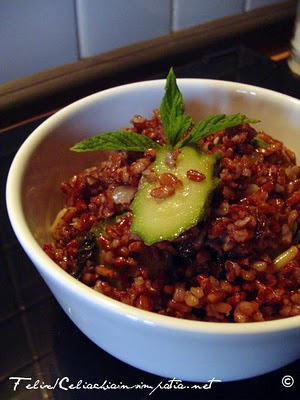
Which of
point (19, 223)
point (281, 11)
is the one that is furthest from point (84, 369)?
point (281, 11)

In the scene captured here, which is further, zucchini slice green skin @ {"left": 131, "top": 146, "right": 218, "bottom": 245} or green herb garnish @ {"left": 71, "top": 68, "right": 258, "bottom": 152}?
green herb garnish @ {"left": 71, "top": 68, "right": 258, "bottom": 152}

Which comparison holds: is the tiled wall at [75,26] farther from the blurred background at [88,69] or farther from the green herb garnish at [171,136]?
the green herb garnish at [171,136]

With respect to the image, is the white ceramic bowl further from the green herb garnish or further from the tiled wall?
the tiled wall

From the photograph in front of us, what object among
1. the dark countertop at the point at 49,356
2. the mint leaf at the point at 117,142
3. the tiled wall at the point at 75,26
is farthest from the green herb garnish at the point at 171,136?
the tiled wall at the point at 75,26

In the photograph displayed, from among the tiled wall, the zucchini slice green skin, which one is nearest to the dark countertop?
the zucchini slice green skin

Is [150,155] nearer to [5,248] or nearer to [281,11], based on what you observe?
[5,248]

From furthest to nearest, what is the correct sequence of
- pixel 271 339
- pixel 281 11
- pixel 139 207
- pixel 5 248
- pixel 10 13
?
pixel 281 11 < pixel 10 13 < pixel 5 248 < pixel 139 207 < pixel 271 339
